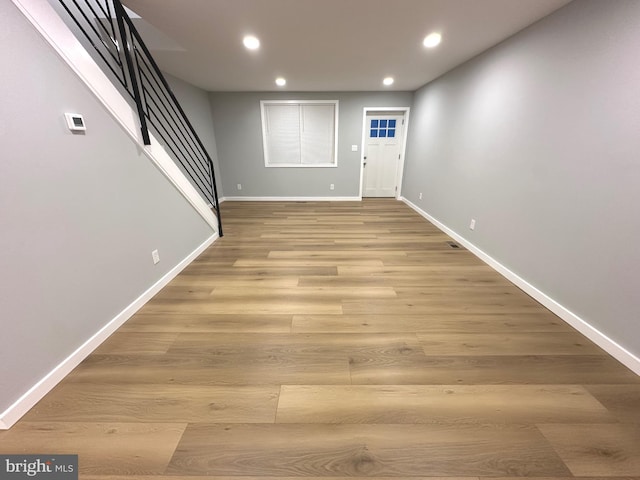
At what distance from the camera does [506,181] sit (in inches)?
102

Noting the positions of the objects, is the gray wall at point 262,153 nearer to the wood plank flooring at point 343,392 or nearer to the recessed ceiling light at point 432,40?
the recessed ceiling light at point 432,40

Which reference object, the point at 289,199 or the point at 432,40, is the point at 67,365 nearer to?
the point at 432,40

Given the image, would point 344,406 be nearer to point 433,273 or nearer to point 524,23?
point 433,273

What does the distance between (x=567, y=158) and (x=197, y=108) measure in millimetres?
5664

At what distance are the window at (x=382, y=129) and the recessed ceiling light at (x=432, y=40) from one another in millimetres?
2887

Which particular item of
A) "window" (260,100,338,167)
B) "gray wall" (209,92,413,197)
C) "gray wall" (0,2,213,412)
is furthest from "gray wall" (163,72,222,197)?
"gray wall" (0,2,213,412)

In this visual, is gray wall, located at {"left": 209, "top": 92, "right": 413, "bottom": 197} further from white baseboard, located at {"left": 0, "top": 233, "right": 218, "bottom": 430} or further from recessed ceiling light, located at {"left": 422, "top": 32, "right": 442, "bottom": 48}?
white baseboard, located at {"left": 0, "top": 233, "right": 218, "bottom": 430}

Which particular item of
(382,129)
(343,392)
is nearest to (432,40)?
(382,129)

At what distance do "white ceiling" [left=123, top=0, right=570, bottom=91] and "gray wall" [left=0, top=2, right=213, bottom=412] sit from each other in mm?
1193

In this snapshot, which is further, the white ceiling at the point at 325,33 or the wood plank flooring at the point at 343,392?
the white ceiling at the point at 325,33

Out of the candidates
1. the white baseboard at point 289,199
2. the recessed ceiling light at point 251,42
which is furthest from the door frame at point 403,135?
the recessed ceiling light at point 251,42

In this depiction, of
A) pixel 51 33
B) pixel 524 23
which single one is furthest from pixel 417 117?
pixel 51 33

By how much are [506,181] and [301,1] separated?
260 cm

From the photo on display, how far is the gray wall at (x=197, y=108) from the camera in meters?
4.18
